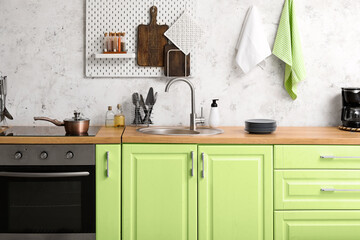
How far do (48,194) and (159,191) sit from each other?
65 centimetres

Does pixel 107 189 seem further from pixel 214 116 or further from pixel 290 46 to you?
pixel 290 46

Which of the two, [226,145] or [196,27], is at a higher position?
[196,27]

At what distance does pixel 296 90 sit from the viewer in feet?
10.8

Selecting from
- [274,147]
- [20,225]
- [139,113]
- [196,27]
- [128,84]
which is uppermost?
[196,27]

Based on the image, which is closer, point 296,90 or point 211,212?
point 211,212

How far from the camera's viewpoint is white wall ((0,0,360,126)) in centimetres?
322

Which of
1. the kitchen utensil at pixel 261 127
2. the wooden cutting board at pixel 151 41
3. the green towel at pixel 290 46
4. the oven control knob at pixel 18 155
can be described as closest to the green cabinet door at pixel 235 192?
the kitchen utensil at pixel 261 127

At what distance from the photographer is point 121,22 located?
3.23m

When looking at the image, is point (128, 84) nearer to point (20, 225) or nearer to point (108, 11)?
point (108, 11)

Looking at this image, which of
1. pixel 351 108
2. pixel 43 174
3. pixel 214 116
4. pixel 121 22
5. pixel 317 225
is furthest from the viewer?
pixel 121 22

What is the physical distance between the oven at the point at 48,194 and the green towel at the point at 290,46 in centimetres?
151

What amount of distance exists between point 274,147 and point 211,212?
54 cm

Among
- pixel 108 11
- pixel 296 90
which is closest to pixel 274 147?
pixel 296 90

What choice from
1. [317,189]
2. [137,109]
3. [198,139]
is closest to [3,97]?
[137,109]
